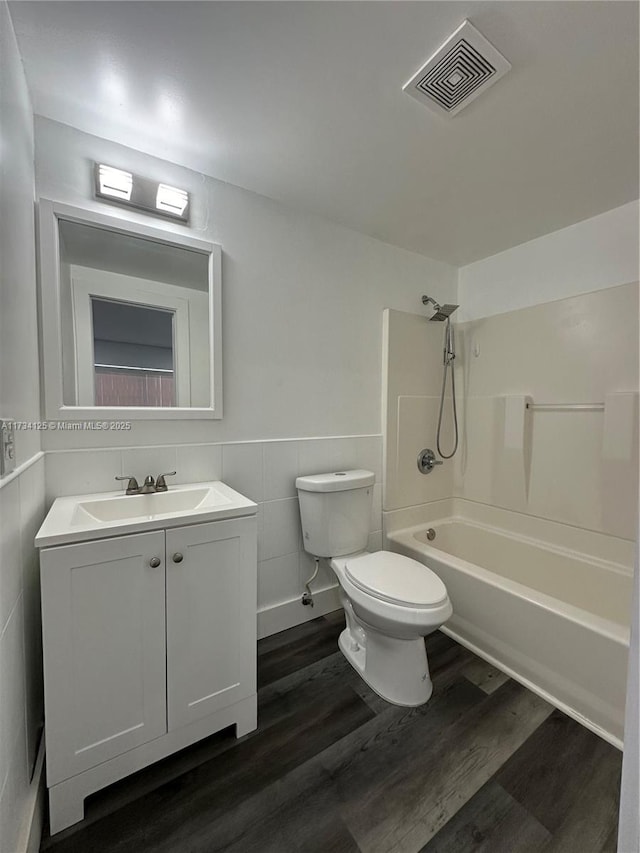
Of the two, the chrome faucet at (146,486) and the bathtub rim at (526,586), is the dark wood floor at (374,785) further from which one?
the chrome faucet at (146,486)

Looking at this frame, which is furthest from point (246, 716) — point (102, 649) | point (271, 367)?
point (271, 367)

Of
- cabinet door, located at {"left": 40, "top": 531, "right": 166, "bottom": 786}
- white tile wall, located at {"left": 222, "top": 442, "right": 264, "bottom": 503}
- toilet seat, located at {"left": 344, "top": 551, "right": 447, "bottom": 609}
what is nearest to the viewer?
cabinet door, located at {"left": 40, "top": 531, "right": 166, "bottom": 786}

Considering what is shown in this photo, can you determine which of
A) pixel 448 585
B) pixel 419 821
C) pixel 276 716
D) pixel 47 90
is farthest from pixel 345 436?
pixel 47 90

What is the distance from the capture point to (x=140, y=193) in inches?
57.9

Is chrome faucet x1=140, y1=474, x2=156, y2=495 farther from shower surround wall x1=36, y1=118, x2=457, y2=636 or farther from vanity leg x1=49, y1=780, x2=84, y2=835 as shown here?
vanity leg x1=49, y1=780, x2=84, y2=835

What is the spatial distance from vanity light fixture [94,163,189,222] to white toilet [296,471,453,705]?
4.50ft

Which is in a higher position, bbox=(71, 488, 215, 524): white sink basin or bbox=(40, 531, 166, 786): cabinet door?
bbox=(71, 488, 215, 524): white sink basin

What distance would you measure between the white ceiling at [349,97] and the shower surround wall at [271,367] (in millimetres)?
147

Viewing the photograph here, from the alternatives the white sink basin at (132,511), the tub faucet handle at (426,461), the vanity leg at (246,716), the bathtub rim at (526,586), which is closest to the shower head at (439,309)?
the tub faucet handle at (426,461)

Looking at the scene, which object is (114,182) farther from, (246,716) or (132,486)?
(246,716)

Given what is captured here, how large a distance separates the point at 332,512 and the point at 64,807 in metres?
1.29

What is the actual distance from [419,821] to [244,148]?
242 cm

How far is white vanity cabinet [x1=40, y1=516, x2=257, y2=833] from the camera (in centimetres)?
98

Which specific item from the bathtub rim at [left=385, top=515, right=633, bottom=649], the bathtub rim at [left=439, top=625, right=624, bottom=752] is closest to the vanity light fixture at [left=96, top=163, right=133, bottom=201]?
the bathtub rim at [left=385, top=515, right=633, bottom=649]
